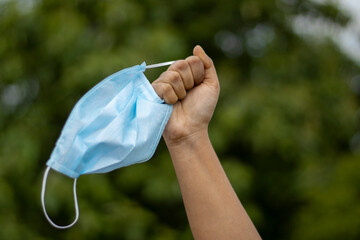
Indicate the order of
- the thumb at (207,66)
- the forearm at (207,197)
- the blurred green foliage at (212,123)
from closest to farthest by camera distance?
the forearm at (207,197) → the thumb at (207,66) → the blurred green foliage at (212,123)

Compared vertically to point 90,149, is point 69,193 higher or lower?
lower

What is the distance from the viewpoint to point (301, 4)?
4781mm

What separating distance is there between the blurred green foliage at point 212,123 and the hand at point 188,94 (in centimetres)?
193

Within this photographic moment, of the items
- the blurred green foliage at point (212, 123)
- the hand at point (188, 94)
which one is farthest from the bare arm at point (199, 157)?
the blurred green foliage at point (212, 123)

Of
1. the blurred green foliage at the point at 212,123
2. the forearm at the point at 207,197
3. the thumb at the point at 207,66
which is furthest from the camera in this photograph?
the blurred green foliage at the point at 212,123

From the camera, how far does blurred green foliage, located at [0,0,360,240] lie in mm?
3479

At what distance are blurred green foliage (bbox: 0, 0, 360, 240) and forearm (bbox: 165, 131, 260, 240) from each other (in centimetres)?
202

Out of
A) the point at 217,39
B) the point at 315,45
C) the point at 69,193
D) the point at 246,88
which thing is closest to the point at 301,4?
the point at 315,45

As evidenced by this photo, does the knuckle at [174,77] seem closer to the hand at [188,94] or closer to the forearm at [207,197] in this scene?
the hand at [188,94]

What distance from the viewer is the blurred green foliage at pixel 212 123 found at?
348cm

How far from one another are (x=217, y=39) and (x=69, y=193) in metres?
1.93

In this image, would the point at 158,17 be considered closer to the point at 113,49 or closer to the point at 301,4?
the point at 113,49

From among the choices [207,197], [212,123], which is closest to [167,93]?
[207,197]

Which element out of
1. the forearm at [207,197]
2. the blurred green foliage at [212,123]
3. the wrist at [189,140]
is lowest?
the blurred green foliage at [212,123]
